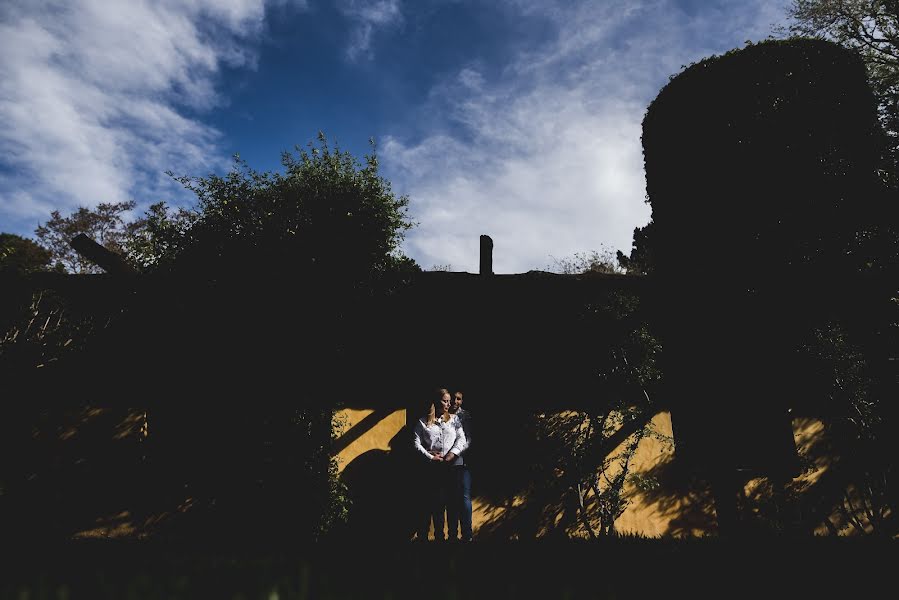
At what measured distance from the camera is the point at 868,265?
6.68 metres

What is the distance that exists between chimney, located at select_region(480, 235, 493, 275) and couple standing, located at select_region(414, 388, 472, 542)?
8.51ft

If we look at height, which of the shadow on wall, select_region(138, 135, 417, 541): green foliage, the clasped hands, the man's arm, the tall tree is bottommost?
the shadow on wall

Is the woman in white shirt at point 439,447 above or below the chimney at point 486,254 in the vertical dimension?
below

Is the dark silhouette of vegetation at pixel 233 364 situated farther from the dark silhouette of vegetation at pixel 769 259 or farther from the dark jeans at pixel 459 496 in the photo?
the dark silhouette of vegetation at pixel 769 259

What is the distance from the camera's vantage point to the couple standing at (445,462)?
6.10m

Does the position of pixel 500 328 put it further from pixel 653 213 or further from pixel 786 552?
pixel 786 552

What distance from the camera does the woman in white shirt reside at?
242 inches

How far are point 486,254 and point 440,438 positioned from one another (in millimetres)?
3559

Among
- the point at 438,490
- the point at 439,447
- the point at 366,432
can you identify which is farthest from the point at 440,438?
the point at 366,432

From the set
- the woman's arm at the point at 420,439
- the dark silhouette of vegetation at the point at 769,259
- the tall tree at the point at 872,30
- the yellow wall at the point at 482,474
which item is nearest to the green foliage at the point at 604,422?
the yellow wall at the point at 482,474

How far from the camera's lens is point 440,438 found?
634cm

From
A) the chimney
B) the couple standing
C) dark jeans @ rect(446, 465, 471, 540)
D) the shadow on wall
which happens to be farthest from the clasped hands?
the chimney

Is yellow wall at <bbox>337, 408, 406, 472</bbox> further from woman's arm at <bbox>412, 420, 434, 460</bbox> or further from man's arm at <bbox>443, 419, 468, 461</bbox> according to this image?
man's arm at <bbox>443, 419, 468, 461</bbox>

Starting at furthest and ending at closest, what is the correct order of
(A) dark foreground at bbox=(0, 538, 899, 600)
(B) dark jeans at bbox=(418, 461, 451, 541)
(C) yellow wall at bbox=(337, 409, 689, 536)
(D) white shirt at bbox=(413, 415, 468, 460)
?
(C) yellow wall at bbox=(337, 409, 689, 536)
(D) white shirt at bbox=(413, 415, 468, 460)
(B) dark jeans at bbox=(418, 461, 451, 541)
(A) dark foreground at bbox=(0, 538, 899, 600)
